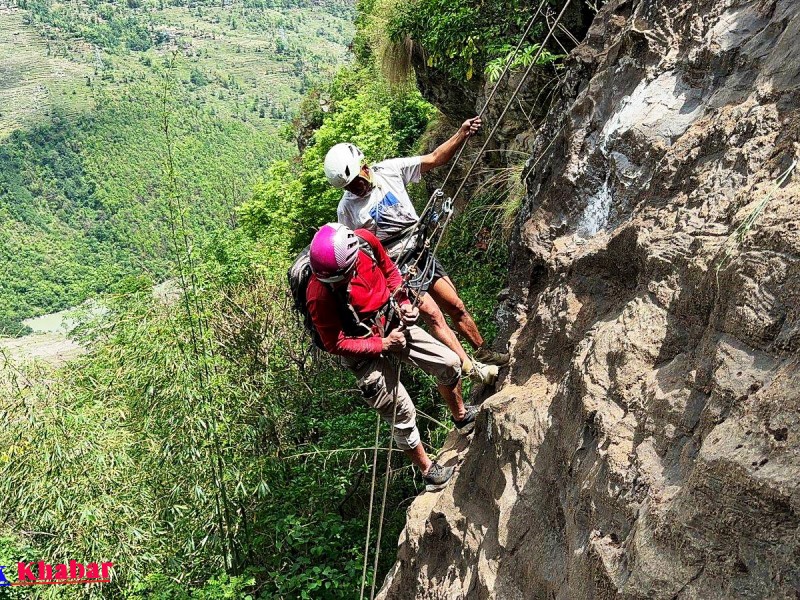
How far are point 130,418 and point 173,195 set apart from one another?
295 cm

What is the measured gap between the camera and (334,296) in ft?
13.6

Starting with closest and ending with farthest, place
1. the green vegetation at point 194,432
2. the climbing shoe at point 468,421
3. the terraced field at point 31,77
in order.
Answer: the climbing shoe at point 468,421 → the green vegetation at point 194,432 → the terraced field at point 31,77

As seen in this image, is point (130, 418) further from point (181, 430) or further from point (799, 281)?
point (799, 281)

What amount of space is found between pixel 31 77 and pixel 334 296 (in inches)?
7385

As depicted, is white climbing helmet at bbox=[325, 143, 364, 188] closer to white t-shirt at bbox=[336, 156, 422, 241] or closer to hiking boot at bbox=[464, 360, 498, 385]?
white t-shirt at bbox=[336, 156, 422, 241]

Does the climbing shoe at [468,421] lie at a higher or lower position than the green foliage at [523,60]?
lower

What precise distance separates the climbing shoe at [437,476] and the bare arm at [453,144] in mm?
2076

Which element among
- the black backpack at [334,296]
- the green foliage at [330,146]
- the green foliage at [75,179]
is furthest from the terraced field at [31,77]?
the black backpack at [334,296]

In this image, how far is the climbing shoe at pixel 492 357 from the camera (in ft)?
14.8

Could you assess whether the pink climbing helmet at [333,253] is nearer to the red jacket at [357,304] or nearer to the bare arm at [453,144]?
the red jacket at [357,304]

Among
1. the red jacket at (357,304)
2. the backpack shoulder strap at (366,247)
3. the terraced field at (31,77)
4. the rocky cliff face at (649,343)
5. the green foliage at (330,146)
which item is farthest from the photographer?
the terraced field at (31,77)

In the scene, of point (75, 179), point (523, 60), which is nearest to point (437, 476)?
point (523, 60)

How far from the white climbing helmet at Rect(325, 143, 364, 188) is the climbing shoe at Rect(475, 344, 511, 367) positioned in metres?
1.45

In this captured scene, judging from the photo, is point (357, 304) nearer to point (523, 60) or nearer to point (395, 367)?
point (395, 367)
